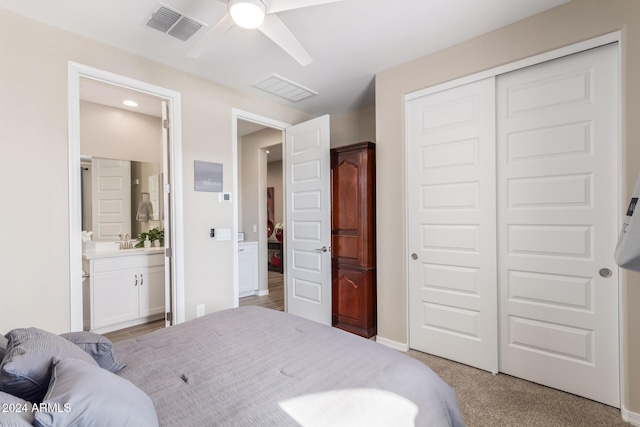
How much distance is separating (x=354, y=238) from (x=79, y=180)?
2465mm

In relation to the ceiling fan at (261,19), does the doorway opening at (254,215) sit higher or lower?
lower

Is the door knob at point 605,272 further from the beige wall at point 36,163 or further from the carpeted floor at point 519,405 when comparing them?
the beige wall at point 36,163

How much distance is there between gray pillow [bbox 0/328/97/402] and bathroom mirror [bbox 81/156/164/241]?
314 centimetres

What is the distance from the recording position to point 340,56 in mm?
2660

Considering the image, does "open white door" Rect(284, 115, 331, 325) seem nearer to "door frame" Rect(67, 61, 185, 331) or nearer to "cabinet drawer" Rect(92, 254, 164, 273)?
"door frame" Rect(67, 61, 185, 331)

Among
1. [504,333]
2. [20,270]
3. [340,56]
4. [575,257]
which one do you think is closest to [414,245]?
[504,333]

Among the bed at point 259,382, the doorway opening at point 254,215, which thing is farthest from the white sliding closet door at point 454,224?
the doorway opening at point 254,215

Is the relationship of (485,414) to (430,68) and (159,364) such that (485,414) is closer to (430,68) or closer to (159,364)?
(159,364)

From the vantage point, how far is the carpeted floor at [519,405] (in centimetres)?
184

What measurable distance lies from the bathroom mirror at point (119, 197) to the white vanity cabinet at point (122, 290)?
658 mm

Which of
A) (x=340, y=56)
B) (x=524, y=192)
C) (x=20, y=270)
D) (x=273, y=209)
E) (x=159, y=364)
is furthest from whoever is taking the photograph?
(x=273, y=209)

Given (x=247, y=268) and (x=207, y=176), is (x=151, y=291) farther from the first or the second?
(x=207, y=176)

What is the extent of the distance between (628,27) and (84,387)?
3.20m

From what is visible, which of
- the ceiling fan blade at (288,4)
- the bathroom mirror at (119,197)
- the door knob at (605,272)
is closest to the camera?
the ceiling fan blade at (288,4)
